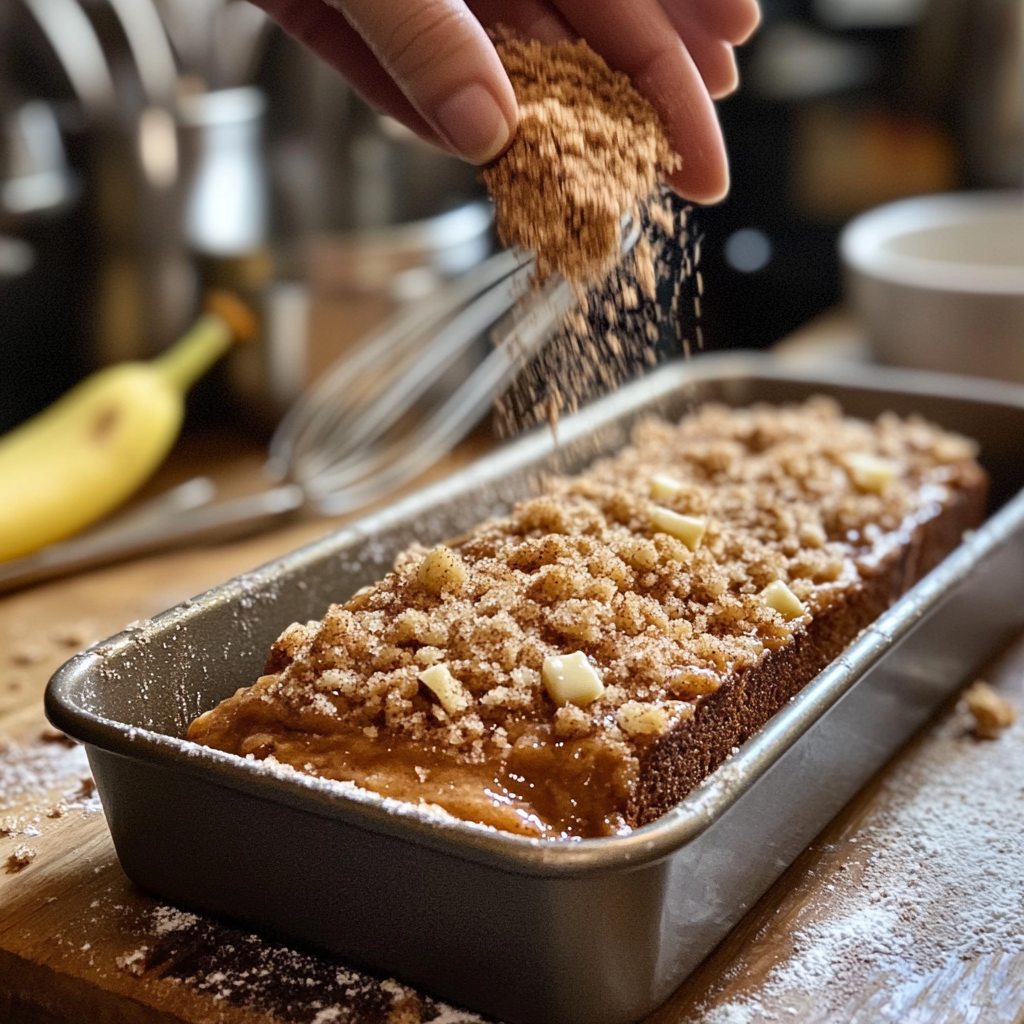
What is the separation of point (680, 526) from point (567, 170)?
36 centimetres

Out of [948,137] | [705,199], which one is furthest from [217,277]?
[948,137]

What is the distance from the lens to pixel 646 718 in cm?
100

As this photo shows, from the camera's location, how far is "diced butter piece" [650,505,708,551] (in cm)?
128

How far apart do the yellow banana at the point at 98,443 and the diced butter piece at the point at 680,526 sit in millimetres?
893

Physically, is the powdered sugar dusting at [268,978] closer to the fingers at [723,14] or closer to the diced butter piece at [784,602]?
the diced butter piece at [784,602]

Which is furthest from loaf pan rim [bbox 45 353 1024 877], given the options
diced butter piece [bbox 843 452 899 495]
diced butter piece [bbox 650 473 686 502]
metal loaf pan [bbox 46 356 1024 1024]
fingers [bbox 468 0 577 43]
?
fingers [bbox 468 0 577 43]

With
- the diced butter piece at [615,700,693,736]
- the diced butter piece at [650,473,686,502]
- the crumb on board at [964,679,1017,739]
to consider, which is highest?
the diced butter piece at [650,473,686,502]

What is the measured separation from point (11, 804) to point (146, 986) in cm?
34

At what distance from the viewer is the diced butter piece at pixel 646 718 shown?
100cm

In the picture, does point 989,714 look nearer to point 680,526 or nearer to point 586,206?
point 680,526

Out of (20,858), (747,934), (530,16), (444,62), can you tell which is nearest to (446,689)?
(747,934)

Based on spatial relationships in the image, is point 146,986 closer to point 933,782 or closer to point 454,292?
point 933,782

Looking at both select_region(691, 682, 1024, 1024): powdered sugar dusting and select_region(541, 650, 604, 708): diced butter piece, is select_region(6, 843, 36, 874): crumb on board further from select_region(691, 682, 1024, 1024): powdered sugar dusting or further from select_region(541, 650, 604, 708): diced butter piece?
select_region(691, 682, 1024, 1024): powdered sugar dusting

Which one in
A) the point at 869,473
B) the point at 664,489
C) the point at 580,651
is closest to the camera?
the point at 580,651
